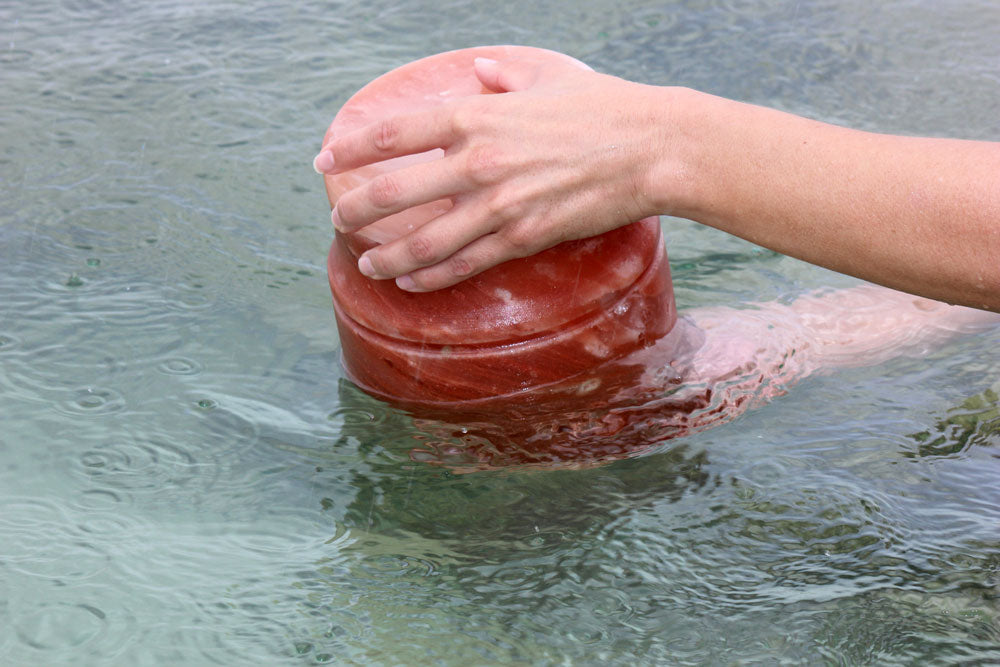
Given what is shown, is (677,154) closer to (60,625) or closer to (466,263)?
(466,263)

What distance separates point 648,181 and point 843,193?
14.3 inches

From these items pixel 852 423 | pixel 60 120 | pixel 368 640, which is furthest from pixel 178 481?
pixel 60 120

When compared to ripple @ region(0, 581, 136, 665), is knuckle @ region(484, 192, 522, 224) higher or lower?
higher

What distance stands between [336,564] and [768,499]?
2.95 feet

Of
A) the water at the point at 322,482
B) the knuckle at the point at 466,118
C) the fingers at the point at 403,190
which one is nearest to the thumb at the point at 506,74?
the knuckle at the point at 466,118

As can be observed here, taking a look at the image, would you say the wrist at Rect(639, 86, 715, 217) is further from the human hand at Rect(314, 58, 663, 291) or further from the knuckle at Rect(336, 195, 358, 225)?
the knuckle at Rect(336, 195, 358, 225)

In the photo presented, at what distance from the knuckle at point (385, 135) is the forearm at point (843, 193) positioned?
0.52 metres

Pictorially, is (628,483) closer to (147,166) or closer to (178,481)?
(178,481)

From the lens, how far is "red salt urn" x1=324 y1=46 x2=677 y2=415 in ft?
7.37

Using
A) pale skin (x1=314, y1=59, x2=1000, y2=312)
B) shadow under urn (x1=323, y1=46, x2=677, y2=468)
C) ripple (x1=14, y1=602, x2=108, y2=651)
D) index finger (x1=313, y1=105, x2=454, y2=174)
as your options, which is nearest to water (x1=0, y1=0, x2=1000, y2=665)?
ripple (x1=14, y1=602, x2=108, y2=651)

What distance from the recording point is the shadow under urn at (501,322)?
225 cm

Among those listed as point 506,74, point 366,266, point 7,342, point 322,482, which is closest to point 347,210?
point 366,266

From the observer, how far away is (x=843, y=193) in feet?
6.37

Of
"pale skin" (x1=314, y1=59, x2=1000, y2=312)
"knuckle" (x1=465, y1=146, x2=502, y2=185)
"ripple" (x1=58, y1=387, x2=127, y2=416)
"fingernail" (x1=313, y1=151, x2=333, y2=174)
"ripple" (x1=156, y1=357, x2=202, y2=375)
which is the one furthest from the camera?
"ripple" (x1=156, y1=357, x2=202, y2=375)
